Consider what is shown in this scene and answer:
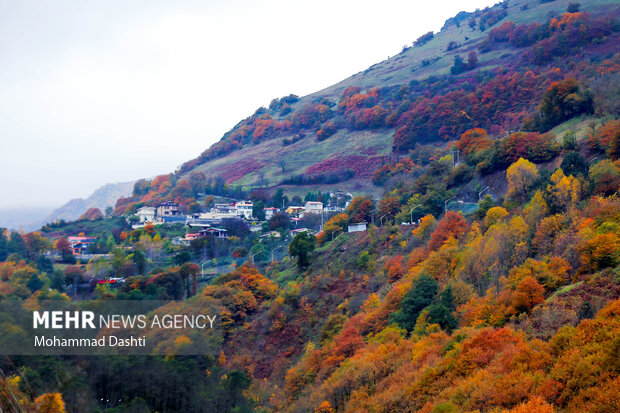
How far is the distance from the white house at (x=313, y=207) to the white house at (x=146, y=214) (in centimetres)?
1506

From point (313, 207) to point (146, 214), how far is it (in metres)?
17.1

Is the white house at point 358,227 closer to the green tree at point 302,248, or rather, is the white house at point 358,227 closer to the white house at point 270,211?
the green tree at point 302,248

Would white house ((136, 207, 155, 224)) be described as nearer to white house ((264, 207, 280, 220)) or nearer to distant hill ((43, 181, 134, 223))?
white house ((264, 207, 280, 220))

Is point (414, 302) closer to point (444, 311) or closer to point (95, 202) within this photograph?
point (444, 311)

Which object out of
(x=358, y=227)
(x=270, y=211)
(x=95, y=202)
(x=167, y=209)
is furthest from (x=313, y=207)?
(x=95, y=202)

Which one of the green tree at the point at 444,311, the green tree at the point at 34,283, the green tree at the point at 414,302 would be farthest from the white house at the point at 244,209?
the green tree at the point at 444,311

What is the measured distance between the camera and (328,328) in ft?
50.7

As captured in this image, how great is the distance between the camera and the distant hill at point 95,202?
68938mm

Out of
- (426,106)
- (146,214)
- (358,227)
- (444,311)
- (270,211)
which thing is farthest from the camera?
(426,106)

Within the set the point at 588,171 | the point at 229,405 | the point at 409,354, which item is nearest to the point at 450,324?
the point at 409,354

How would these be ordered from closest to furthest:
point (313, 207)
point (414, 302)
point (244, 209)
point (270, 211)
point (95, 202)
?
point (414, 302) < point (313, 207) < point (270, 211) < point (244, 209) < point (95, 202)

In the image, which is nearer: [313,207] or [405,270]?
[405,270]

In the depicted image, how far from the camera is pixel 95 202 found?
92250 millimetres

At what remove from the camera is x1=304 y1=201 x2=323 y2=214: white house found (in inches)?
1521
